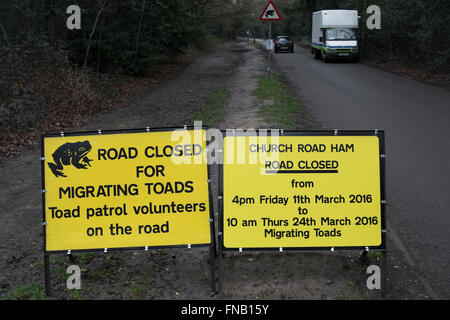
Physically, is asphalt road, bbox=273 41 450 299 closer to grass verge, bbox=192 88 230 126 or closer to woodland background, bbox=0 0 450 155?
grass verge, bbox=192 88 230 126

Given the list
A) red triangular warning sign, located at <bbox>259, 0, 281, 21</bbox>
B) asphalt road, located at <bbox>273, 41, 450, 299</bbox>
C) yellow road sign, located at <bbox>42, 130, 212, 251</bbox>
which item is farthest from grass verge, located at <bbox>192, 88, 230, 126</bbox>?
yellow road sign, located at <bbox>42, 130, 212, 251</bbox>

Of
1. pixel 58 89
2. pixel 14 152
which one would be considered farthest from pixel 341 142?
pixel 58 89

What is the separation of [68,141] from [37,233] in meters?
1.78

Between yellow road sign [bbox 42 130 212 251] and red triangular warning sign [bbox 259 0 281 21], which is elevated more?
red triangular warning sign [bbox 259 0 281 21]

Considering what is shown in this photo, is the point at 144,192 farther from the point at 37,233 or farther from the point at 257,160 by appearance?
the point at 37,233

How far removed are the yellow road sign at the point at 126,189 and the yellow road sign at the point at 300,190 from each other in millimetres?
313

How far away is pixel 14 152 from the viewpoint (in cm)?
964

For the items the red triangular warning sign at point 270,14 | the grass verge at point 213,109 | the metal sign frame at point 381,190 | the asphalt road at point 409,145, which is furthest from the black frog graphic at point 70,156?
the red triangular warning sign at point 270,14

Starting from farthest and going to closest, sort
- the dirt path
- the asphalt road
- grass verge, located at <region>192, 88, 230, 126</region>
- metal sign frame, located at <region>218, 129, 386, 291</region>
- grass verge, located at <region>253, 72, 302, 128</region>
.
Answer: grass verge, located at <region>192, 88, 230, 126</region> < grass verge, located at <region>253, 72, 302, 128</region> < the asphalt road < metal sign frame, located at <region>218, 129, 386, 291</region> < the dirt path

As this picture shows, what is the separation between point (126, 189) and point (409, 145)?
22.0 feet

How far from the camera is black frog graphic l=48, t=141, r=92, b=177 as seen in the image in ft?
14.5

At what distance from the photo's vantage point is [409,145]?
930cm

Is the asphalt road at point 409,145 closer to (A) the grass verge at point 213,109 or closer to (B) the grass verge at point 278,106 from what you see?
(B) the grass verge at point 278,106

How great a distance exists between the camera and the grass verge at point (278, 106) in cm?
1098
